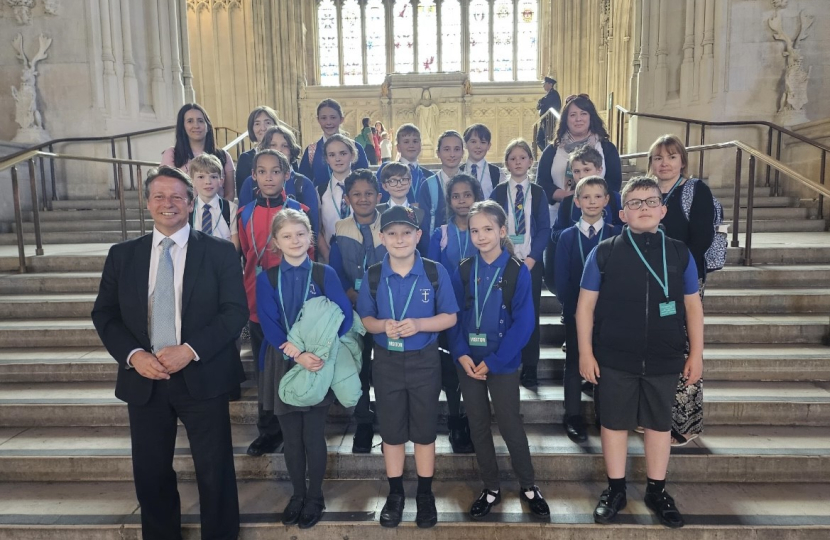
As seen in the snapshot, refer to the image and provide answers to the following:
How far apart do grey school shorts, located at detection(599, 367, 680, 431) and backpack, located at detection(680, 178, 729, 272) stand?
78cm

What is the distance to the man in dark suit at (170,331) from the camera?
2430mm

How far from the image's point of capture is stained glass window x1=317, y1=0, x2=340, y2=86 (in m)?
23.1

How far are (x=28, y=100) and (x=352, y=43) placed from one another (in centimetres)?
1644

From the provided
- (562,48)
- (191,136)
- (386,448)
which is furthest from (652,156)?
(562,48)

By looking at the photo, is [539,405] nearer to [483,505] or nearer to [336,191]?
[483,505]

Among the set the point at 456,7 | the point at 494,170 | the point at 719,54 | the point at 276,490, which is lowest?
the point at 276,490

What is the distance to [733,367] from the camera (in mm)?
3984

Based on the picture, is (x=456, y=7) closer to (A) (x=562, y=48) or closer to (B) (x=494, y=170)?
(A) (x=562, y=48)

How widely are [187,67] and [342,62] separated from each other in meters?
12.8

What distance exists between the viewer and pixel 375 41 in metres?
23.4

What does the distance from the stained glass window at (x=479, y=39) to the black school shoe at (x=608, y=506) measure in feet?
73.4

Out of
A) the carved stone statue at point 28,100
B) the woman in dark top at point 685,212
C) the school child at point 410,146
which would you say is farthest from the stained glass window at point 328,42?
the woman in dark top at point 685,212

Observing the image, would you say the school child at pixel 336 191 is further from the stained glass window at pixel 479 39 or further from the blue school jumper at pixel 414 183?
the stained glass window at pixel 479 39

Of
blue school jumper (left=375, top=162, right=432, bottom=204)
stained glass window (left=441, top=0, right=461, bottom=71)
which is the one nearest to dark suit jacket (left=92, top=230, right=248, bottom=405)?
blue school jumper (left=375, top=162, right=432, bottom=204)
